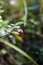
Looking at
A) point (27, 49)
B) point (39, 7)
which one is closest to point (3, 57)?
point (27, 49)

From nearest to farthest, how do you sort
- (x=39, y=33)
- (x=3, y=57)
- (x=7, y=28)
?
(x=7, y=28) → (x=3, y=57) → (x=39, y=33)

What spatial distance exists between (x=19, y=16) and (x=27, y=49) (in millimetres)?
327

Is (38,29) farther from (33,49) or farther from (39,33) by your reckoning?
(33,49)

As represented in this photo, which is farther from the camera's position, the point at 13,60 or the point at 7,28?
the point at 13,60

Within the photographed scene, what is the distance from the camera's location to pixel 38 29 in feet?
6.47

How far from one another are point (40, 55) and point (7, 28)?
0.59 m

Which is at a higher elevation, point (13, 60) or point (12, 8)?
point (12, 8)

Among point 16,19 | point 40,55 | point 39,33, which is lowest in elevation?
point 40,55

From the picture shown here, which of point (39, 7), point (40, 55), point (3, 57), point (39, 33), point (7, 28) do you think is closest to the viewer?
point (7, 28)

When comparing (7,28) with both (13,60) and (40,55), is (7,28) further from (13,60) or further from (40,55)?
(40,55)

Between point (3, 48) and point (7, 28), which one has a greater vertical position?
point (7, 28)

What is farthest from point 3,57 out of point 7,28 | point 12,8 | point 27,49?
point 12,8

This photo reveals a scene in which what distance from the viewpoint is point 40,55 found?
176 centimetres

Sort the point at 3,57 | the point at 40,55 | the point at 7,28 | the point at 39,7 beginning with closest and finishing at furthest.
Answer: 1. the point at 7,28
2. the point at 3,57
3. the point at 40,55
4. the point at 39,7
